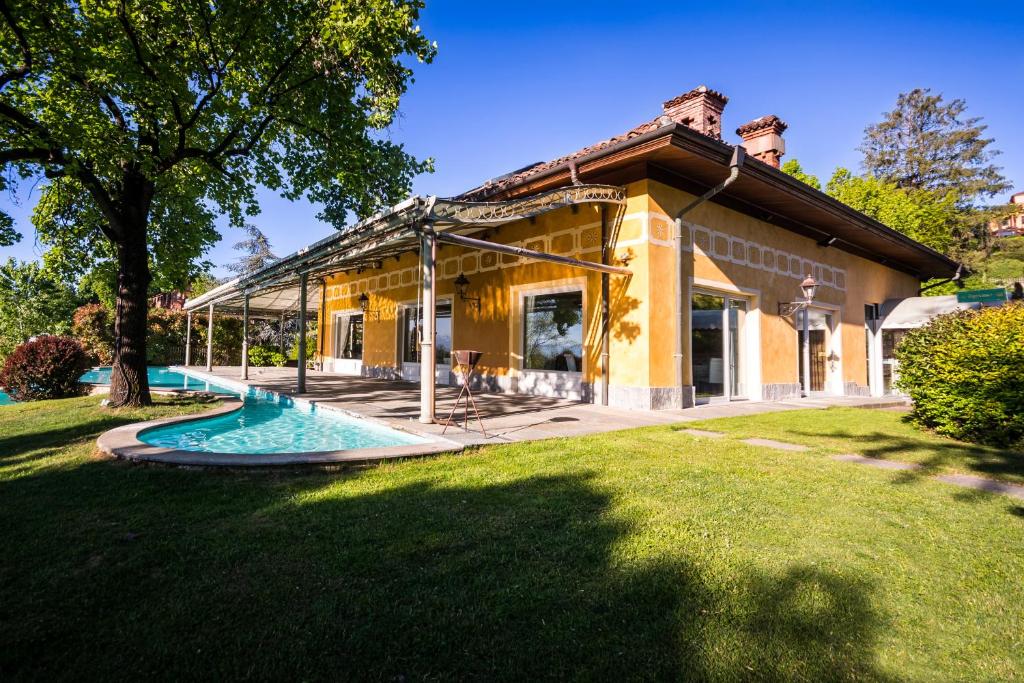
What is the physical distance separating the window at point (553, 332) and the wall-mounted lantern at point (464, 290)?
1.50m

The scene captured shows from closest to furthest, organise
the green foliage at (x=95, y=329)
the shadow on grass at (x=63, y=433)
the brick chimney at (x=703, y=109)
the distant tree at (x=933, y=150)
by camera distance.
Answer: the shadow on grass at (x=63, y=433) → the brick chimney at (x=703, y=109) → the green foliage at (x=95, y=329) → the distant tree at (x=933, y=150)

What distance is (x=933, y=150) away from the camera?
26.8 meters

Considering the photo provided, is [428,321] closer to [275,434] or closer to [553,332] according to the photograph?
[275,434]

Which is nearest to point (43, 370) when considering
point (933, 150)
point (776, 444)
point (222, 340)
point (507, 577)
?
point (222, 340)

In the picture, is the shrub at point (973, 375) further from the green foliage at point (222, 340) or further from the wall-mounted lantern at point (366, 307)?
the green foliage at point (222, 340)

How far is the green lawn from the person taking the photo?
1633mm

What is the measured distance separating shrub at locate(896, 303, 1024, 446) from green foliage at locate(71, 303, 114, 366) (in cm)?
2353

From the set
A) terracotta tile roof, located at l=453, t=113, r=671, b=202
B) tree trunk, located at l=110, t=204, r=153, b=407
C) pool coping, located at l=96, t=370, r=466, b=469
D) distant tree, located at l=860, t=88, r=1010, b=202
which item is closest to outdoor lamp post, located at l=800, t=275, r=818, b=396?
terracotta tile roof, located at l=453, t=113, r=671, b=202

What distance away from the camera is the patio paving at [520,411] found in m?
5.82

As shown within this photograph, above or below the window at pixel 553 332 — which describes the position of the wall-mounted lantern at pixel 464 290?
above

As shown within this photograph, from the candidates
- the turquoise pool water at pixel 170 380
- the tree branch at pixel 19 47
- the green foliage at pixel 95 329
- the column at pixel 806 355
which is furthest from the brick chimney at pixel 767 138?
the green foliage at pixel 95 329

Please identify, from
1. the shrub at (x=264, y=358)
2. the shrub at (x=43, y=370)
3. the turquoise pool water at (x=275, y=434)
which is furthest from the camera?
the shrub at (x=264, y=358)

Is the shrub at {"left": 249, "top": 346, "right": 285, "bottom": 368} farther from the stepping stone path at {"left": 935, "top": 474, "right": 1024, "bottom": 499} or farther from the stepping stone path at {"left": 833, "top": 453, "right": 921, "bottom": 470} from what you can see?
the stepping stone path at {"left": 935, "top": 474, "right": 1024, "bottom": 499}

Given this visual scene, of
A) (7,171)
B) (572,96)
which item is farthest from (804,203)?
(7,171)
